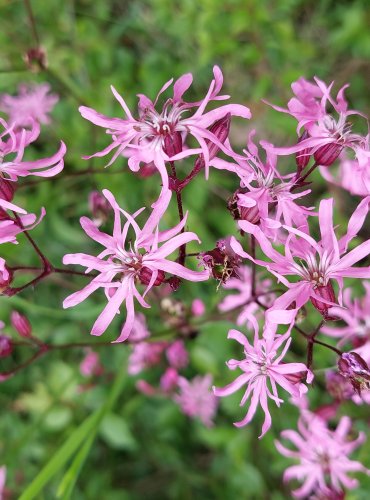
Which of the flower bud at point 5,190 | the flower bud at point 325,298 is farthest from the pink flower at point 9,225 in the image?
the flower bud at point 325,298

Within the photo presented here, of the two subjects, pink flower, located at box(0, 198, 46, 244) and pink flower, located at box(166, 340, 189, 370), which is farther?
pink flower, located at box(166, 340, 189, 370)

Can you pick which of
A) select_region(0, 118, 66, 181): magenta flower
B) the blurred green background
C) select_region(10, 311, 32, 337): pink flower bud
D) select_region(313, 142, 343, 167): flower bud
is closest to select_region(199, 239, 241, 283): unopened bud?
select_region(313, 142, 343, 167): flower bud

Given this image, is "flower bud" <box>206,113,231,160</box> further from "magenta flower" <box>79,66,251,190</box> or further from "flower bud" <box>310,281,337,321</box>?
"flower bud" <box>310,281,337,321</box>

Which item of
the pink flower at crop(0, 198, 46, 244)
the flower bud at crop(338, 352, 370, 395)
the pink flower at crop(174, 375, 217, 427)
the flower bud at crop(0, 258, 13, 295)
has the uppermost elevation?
the pink flower at crop(0, 198, 46, 244)

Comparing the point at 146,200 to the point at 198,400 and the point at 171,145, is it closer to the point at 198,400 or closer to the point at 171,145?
the point at 198,400

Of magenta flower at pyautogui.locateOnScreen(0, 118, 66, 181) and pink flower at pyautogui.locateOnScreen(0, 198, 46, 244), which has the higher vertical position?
magenta flower at pyautogui.locateOnScreen(0, 118, 66, 181)

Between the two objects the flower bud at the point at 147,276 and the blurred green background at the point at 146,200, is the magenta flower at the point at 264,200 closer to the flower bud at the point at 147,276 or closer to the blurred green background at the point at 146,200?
the flower bud at the point at 147,276
